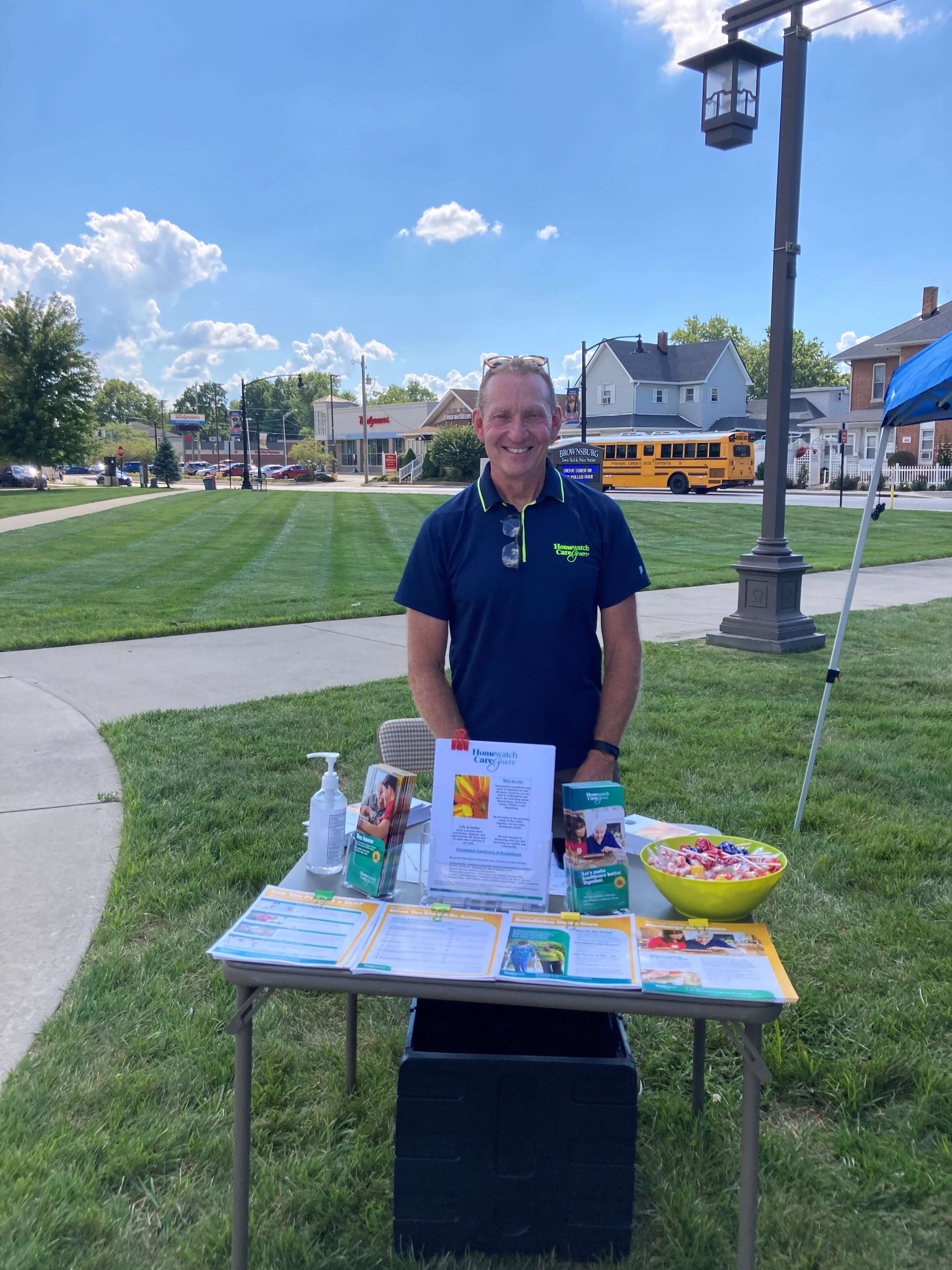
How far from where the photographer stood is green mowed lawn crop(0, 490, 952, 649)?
10.4 m

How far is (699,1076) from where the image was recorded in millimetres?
2744

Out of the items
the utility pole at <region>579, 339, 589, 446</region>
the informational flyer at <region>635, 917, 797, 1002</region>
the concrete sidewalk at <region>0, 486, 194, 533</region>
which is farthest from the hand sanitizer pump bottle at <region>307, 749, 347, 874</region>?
the utility pole at <region>579, 339, 589, 446</region>

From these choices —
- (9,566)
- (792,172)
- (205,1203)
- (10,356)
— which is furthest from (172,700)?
(10,356)

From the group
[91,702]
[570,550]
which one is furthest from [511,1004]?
[91,702]

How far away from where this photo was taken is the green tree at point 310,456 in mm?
79562

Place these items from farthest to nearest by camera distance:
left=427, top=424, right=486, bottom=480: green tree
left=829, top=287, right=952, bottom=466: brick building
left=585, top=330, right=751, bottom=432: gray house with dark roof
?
left=585, top=330, right=751, bottom=432: gray house with dark roof < left=427, top=424, right=486, bottom=480: green tree < left=829, top=287, right=952, bottom=466: brick building

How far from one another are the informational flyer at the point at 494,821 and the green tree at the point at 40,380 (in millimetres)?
48227

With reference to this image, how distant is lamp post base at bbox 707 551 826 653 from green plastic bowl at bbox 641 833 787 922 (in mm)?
6813

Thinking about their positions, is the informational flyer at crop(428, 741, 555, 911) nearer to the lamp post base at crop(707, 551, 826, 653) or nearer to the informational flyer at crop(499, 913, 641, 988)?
the informational flyer at crop(499, 913, 641, 988)

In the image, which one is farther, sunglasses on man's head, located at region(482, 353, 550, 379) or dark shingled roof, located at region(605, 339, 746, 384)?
dark shingled roof, located at region(605, 339, 746, 384)

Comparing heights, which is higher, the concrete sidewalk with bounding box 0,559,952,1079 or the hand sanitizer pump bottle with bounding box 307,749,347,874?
the hand sanitizer pump bottle with bounding box 307,749,347,874

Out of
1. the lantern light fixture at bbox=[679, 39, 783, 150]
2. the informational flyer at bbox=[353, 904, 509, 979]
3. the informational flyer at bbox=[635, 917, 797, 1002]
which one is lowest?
the informational flyer at bbox=[635, 917, 797, 1002]

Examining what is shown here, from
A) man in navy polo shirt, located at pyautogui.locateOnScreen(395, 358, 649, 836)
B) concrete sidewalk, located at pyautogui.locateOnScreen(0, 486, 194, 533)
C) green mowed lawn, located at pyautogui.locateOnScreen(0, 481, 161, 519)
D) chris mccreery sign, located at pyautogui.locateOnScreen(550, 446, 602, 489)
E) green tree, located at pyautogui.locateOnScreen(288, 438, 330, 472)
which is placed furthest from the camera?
green tree, located at pyautogui.locateOnScreen(288, 438, 330, 472)

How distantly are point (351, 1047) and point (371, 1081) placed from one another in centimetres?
12
